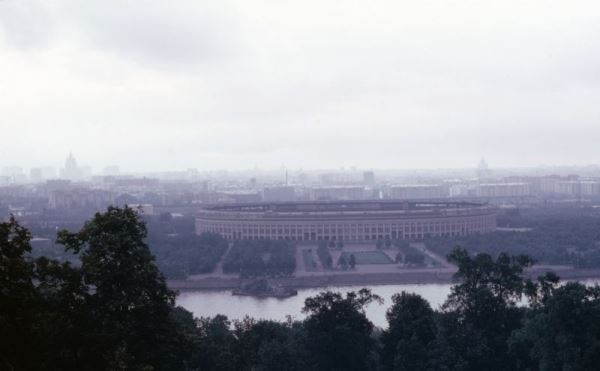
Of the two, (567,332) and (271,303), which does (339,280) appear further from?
(567,332)

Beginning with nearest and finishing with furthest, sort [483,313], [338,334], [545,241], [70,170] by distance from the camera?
[338,334]
[483,313]
[545,241]
[70,170]

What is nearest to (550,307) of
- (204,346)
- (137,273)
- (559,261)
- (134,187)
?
(204,346)

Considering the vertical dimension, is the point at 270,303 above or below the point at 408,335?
below

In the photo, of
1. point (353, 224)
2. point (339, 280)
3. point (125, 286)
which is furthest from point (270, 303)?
point (353, 224)

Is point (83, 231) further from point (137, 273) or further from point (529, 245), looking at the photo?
point (529, 245)

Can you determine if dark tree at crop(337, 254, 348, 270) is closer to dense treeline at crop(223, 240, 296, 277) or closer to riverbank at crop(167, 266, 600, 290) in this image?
riverbank at crop(167, 266, 600, 290)

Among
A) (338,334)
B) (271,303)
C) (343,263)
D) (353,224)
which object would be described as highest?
(353,224)

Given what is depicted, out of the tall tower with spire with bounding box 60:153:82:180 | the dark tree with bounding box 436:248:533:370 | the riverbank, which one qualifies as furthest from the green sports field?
the tall tower with spire with bounding box 60:153:82:180

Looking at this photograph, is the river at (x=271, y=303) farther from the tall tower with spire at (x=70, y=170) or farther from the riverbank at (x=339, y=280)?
the tall tower with spire at (x=70, y=170)
